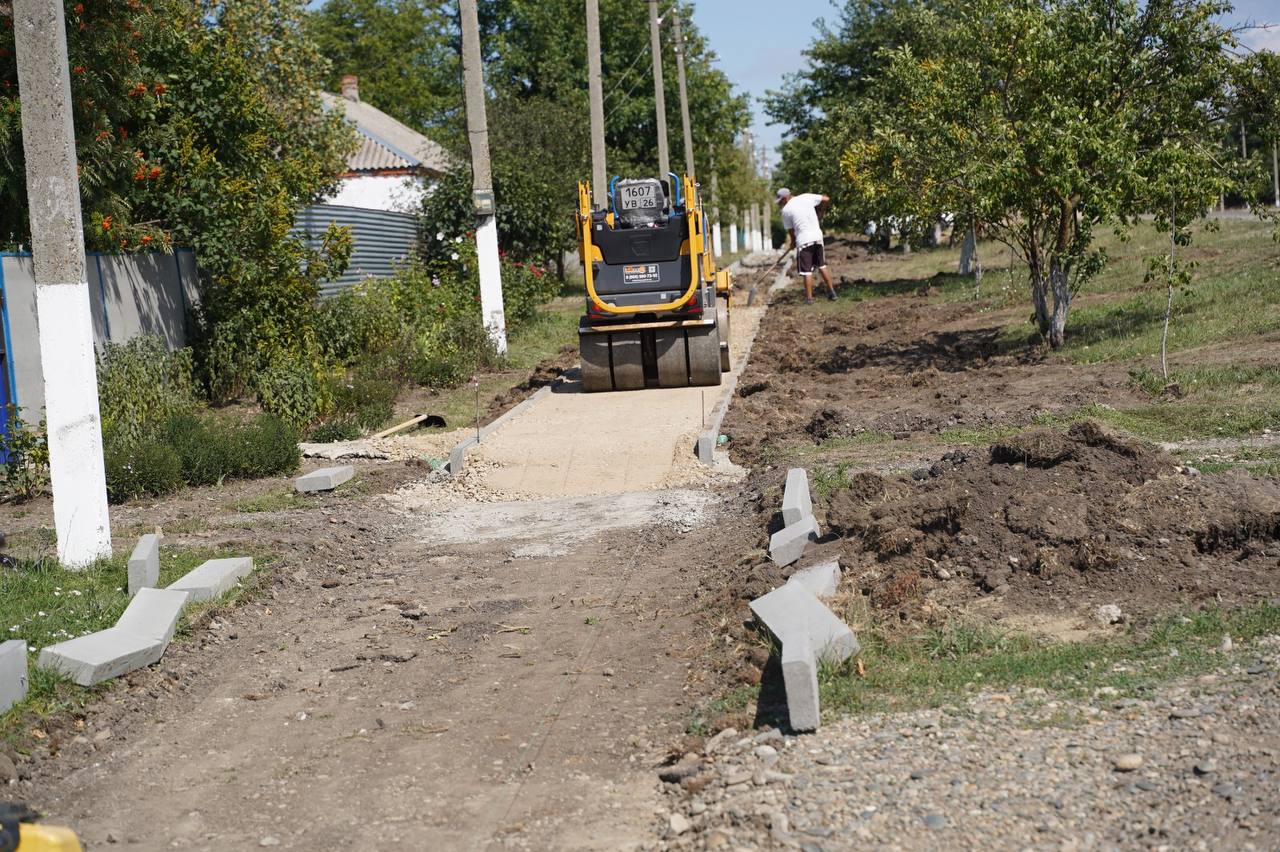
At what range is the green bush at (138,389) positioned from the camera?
44.2 ft

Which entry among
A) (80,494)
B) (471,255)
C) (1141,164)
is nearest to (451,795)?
(80,494)

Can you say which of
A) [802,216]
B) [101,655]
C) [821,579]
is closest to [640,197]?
[802,216]

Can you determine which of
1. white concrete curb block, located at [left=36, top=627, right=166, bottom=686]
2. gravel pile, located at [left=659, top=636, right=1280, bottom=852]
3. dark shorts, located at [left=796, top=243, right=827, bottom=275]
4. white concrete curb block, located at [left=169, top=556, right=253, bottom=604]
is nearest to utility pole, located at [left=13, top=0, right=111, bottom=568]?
white concrete curb block, located at [left=169, top=556, right=253, bottom=604]

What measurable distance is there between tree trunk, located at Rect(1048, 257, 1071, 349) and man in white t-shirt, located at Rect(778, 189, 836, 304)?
8.87 m

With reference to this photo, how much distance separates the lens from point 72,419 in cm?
874

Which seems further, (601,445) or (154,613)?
(601,445)

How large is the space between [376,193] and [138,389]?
2714 cm

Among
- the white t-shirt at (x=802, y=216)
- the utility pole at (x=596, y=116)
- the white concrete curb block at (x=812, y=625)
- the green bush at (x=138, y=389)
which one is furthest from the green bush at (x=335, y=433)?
the white t-shirt at (x=802, y=216)

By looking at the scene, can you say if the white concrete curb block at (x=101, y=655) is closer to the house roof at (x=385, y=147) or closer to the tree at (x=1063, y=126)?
the tree at (x=1063, y=126)

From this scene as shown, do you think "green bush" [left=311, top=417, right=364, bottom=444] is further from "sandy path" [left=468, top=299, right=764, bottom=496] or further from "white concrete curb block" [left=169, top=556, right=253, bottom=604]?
"white concrete curb block" [left=169, top=556, right=253, bottom=604]

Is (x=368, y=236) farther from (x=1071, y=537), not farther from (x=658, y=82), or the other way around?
(x=1071, y=537)

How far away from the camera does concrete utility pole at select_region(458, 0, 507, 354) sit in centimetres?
2038

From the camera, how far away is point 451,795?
5.32 metres

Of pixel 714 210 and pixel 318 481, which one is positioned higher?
pixel 714 210
